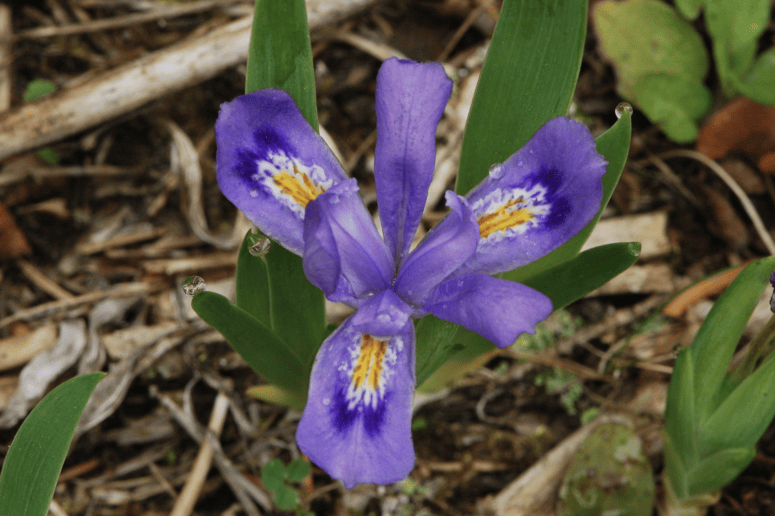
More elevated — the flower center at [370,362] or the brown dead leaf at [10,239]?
the flower center at [370,362]

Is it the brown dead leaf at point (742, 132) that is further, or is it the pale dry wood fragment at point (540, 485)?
the brown dead leaf at point (742, 132)

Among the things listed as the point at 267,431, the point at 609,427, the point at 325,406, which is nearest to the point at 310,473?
the point at 267,431

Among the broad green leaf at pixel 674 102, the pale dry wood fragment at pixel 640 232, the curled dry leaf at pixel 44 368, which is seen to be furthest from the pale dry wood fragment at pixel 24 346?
the broad green leaf at pixel 674 102

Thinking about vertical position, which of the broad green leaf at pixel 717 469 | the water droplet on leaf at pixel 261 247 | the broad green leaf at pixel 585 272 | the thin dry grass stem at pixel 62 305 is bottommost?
the broad green leaf at pixel 717 469

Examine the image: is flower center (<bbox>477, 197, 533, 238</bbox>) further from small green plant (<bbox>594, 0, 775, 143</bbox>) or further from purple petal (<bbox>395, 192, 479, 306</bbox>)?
small green plant (<bbox>594, 0, 775, 143</bbox>)

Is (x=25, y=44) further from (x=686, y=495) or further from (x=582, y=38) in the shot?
(x=686, y=495)

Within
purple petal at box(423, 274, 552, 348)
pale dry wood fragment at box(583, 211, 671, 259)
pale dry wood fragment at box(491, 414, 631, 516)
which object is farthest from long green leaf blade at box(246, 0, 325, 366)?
pale dry wood fragment at box(583, 211, 671, 259)

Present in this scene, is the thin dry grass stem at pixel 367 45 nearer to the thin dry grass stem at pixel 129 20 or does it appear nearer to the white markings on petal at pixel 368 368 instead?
the thin dry grass stem at pixel 129 20

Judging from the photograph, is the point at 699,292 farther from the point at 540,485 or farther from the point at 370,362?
the point at 370,362
